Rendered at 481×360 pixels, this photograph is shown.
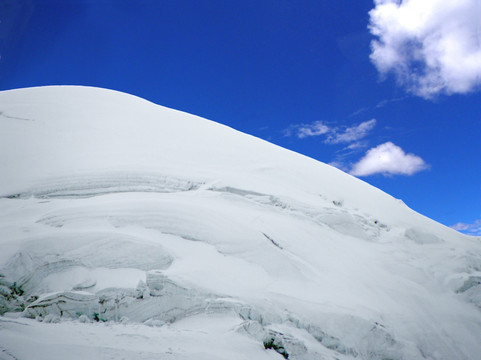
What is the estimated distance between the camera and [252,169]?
204 inches

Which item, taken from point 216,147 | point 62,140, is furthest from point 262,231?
point 62,140

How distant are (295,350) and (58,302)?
1612 mm

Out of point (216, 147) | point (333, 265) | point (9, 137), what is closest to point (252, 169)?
point (216, 147)

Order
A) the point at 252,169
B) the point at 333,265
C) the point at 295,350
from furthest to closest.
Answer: the point at 252,169 → the point at 333,265 → the point at 295,350

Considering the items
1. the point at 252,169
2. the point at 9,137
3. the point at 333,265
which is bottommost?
the point at 333,265

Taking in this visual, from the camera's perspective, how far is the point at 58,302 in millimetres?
2332

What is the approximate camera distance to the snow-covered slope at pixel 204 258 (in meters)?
2.28

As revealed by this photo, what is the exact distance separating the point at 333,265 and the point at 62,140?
434 cm

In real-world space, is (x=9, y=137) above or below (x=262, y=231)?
above

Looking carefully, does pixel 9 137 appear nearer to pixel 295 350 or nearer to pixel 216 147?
pixel 216 147

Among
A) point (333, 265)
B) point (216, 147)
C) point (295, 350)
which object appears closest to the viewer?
point (295, 350)

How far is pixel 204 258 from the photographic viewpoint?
2994mm

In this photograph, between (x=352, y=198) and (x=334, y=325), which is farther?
(x=352, y=198)

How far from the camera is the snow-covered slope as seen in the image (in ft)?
7.47
